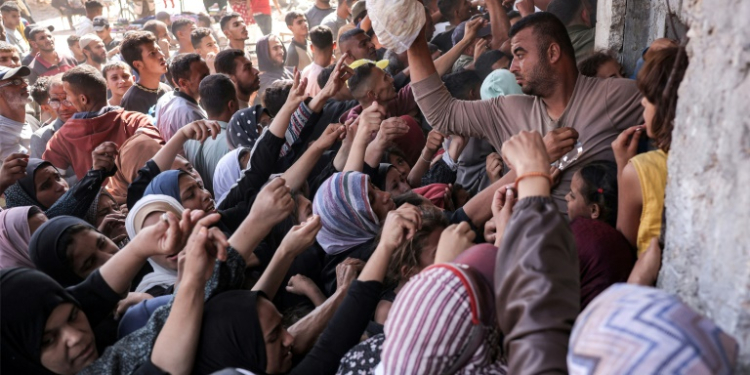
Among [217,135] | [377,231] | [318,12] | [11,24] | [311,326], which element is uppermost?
[11,24]

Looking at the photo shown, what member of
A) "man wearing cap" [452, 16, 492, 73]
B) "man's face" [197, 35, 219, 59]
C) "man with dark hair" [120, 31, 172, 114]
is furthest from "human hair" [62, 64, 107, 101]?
"man's face" [197, 35, 219, 59]

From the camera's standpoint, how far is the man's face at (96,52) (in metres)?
8.73

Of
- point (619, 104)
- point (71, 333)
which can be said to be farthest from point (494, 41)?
point (71, 333)

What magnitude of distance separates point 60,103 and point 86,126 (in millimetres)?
1214

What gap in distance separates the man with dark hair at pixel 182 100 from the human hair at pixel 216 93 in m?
0.38

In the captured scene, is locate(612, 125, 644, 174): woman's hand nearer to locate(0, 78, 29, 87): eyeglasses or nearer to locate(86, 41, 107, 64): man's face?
locate(0, 78, 29, 87): eyeglasses

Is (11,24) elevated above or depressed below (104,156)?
above

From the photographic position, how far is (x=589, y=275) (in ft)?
6.42

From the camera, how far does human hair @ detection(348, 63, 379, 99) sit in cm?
465

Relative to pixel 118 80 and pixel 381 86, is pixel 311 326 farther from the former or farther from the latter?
pixel 118 80

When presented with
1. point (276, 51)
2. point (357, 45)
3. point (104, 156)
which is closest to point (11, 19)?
point (276, 51)

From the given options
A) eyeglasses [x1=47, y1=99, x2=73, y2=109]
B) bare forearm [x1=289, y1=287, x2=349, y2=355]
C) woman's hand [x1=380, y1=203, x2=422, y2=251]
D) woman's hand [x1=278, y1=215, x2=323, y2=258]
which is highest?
eyeglasses [x1=47, y1=99, x2=73, y2=109]

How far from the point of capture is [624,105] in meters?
2.69

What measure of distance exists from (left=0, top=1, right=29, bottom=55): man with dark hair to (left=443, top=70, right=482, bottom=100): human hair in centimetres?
810
